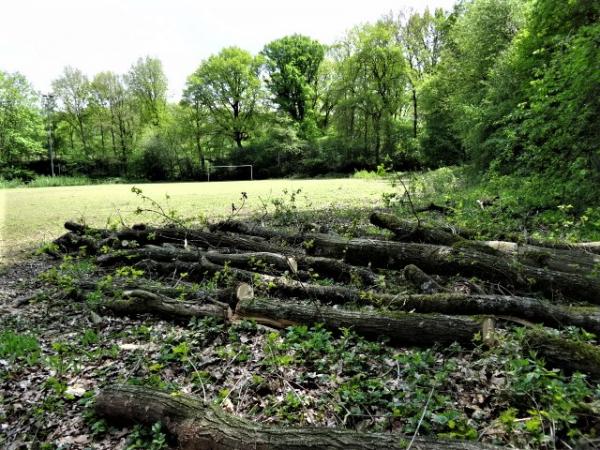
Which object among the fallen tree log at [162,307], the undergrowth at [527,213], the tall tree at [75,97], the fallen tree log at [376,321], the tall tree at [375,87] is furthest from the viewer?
the tall tree at [75,97]

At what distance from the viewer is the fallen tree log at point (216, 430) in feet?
7.27

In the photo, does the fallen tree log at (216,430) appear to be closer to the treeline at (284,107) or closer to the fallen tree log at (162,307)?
the fallen tree log at (162,307)

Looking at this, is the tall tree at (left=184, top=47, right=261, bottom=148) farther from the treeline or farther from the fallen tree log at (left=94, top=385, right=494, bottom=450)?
the fallen tree log at (left=94, top=385, right=494, bottom=450)

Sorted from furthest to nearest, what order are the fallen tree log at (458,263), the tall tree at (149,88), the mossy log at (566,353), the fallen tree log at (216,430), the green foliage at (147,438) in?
the tall tree at (149,88)
the fallen tree log at (458,263)
the mossy log at (566,353)
the green foliage at (147,438)
the fallen tree log at (216,430)

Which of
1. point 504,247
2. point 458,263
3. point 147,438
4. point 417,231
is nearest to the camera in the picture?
point 147,438

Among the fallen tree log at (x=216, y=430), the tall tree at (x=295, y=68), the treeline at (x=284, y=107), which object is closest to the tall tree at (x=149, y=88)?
the treeline at (x=284, y=107)

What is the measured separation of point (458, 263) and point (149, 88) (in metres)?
57.8

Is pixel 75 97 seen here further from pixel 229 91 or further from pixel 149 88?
pixel 229 91

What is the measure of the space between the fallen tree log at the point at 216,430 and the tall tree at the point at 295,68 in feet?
162

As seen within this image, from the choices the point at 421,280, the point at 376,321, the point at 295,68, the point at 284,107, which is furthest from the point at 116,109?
the point at 376,321

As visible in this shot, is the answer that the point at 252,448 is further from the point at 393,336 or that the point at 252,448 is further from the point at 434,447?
the point at 393,336

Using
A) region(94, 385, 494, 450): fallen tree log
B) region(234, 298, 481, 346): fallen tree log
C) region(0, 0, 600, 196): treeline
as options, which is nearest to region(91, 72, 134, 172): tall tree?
region(0, 0, 600, 196): treeline

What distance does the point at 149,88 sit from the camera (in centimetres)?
5397

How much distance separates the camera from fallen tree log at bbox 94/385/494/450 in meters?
2.21
